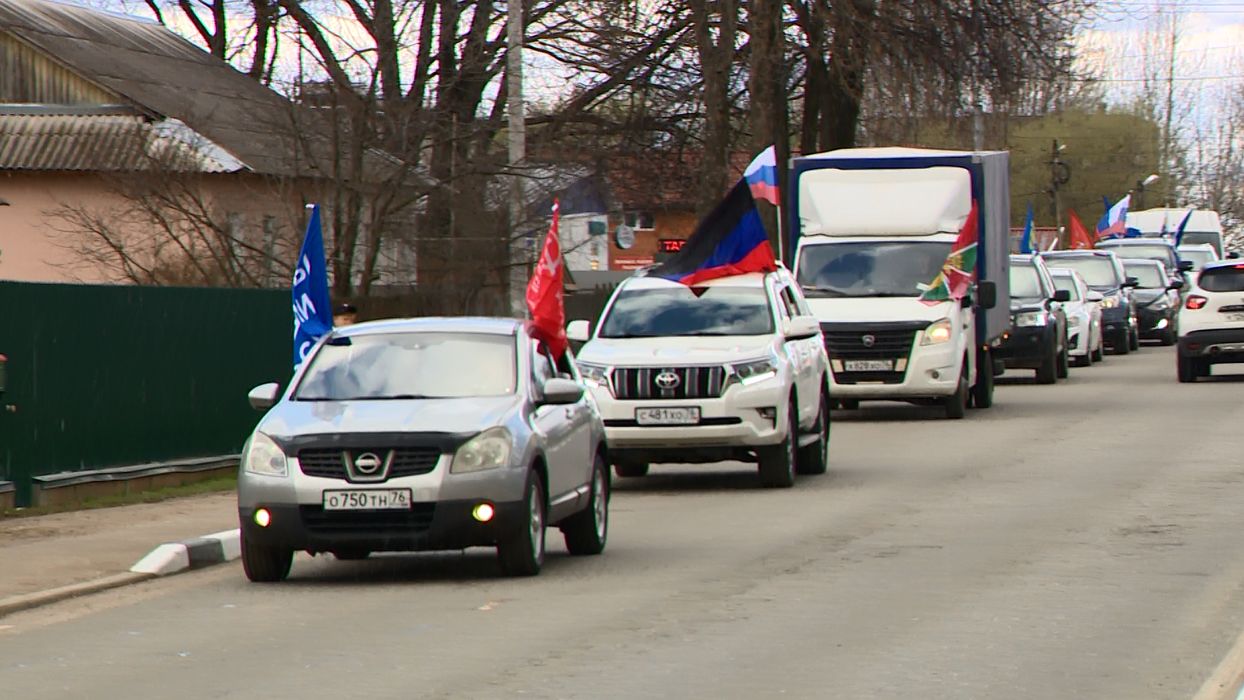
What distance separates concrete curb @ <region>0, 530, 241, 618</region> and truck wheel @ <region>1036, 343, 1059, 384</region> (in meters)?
19.3

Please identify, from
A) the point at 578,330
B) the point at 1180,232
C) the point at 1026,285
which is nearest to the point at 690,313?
the point at 578,330

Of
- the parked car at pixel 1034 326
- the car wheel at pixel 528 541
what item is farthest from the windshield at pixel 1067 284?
the car wheel at pixel 528 541

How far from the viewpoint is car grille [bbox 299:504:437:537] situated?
11.6 m

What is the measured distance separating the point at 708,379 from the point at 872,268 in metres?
8.58

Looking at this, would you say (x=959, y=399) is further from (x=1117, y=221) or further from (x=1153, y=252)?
(x=1117, y=221)

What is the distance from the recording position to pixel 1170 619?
1012cm

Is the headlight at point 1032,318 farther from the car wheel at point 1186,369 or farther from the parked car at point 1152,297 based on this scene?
the parked car at point 1152,297

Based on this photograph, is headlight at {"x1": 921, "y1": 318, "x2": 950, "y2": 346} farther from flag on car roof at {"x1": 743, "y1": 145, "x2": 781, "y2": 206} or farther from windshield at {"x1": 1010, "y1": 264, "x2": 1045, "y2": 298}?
windshield at {"x1": 1010, "y1": 264, "x2": 1045, "y2": 298}

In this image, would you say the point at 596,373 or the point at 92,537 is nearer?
the point at 92,537

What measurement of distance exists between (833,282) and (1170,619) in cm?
1557

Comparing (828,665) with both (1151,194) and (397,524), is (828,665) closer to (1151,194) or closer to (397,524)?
(397,524)

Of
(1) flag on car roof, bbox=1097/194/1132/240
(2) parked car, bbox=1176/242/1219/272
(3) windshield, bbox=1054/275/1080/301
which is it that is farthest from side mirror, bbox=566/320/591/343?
(1) flag on car roof, bbox=1097/194/1132/240

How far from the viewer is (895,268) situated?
83.6 feet

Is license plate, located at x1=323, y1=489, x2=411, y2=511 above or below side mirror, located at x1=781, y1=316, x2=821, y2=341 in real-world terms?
below
